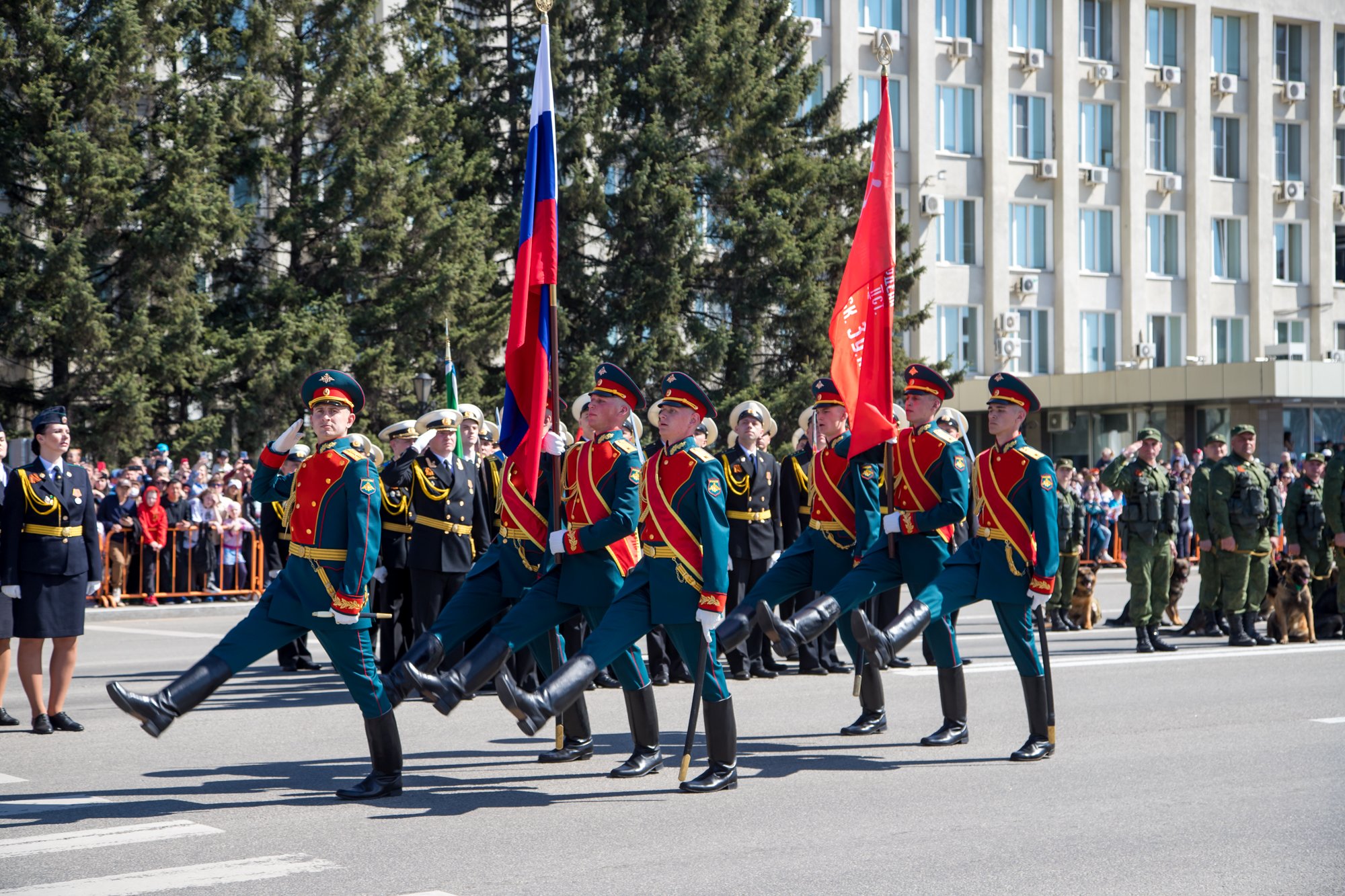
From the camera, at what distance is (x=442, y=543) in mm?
11117

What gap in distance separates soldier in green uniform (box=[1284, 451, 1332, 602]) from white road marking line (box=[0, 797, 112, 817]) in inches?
460

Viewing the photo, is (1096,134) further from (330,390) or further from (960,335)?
(330,390)

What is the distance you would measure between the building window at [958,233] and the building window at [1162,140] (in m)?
6.49

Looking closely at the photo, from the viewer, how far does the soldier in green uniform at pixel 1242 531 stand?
569 inches

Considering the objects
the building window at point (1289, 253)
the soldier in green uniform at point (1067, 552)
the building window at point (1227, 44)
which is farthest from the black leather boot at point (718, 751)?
the building window at point (1289, 253)

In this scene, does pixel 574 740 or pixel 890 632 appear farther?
pixel 574 740

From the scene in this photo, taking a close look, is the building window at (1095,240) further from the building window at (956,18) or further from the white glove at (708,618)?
the white glove at (708,618)

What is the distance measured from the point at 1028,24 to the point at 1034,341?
9085 mm

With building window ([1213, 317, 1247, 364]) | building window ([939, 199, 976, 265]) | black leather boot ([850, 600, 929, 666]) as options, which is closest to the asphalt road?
black leather boot ([850, 600, 929, 666])

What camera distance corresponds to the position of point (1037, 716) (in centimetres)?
844

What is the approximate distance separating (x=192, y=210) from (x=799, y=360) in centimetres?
1377

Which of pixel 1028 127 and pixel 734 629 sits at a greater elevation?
pixel 1028 127

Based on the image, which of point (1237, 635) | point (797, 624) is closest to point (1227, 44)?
point (1237, 635)

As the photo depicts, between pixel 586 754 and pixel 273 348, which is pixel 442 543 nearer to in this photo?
pixel 586 754
